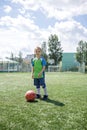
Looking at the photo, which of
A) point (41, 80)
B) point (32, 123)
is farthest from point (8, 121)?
point (41, 80)

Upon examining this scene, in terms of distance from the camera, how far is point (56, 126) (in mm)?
5789

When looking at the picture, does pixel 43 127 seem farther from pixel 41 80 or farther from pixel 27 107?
pixel 41 80

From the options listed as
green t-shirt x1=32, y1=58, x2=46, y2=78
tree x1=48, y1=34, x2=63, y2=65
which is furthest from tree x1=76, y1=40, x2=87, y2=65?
green t-shirt x1=32, y1=58, x2=46, y2=78

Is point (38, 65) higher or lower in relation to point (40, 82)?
higher

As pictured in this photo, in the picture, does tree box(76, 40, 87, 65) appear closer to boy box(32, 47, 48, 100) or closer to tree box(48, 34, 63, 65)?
tree box(48, 34, 63, 65)

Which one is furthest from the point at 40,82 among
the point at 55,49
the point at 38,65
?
the point at 55,49

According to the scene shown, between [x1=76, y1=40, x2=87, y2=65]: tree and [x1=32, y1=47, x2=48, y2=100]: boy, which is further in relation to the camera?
[x1=76, y1=40, x2=87, y2=65]: tree

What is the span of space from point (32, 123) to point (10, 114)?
3.26 ft

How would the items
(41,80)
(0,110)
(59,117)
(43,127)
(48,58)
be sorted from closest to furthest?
(43,127)
(59,117)
(0,110)
(41,80)
(48,58)

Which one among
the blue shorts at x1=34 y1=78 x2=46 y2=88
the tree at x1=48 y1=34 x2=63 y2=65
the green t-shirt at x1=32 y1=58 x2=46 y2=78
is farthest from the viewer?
the tree at x1=48 y1=34 x2=63 y2=65

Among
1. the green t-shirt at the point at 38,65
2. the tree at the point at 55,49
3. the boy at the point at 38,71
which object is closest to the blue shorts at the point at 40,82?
the boy at the point at 38,71

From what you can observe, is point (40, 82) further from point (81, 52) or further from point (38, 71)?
point (81, 52)

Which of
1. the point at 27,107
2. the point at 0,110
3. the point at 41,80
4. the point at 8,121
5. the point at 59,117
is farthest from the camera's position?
the point at 41,80

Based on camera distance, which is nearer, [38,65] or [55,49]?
Result: [38,65]
